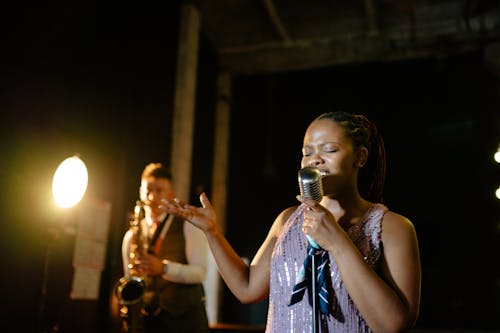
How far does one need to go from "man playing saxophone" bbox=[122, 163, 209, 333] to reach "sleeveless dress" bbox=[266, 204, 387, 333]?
62.5 inches

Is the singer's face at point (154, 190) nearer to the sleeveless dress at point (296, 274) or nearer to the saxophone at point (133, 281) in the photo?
the saxophone at point (133, 281)

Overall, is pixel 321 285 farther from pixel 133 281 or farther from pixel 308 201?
pixel 133 281

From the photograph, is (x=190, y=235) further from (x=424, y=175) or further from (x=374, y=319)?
(x=424, y=175)

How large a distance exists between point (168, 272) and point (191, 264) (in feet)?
0.60

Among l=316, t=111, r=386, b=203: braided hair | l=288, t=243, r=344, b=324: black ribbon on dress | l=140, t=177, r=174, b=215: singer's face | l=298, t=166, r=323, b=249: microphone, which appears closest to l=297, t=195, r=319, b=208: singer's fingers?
l=298, t=166, r=323, b=249: microphone

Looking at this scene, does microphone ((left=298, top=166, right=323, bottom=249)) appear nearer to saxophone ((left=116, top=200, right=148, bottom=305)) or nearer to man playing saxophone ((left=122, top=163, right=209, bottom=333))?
man playing saxophone ((left=122, top=163, right=209, bottom=333))


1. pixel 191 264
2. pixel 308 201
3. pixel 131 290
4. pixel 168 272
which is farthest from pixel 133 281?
pixel 308 201

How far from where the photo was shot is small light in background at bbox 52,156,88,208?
3471 mm

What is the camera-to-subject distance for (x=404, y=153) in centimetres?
782

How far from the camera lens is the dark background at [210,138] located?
11.5ft

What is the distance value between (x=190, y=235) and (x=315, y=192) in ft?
7.44

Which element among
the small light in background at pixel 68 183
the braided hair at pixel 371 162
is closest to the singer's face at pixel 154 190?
the small light in background at pixel 68 183

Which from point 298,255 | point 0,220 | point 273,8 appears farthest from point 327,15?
point 298,255

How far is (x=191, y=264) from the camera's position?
345 centimetres
